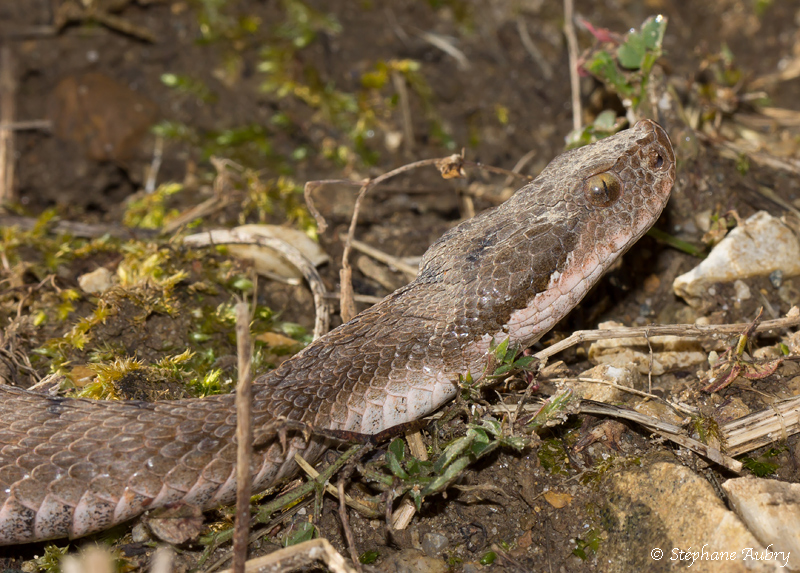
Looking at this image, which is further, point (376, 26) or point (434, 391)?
point (376, 26)

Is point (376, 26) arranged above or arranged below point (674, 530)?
above

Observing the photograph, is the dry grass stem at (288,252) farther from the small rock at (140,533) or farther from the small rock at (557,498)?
the small rock at (557,498)

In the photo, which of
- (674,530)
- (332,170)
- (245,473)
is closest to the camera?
(245,473)

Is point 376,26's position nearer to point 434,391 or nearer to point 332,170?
point 332,170

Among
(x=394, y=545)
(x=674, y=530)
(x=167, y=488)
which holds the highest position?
(x=167, y=488)

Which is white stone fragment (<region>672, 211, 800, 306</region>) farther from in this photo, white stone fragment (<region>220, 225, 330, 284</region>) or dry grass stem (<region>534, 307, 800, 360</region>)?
white stone fragment (<region>220, 225, 330, 284</region>)

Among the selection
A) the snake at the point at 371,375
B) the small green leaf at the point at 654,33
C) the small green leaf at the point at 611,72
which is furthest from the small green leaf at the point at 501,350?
the small green leaf at the point at 654,33

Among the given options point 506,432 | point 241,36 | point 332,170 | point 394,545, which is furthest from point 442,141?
point 394,545
